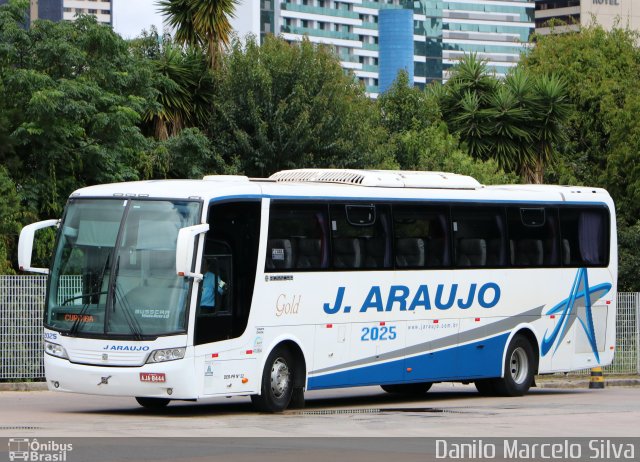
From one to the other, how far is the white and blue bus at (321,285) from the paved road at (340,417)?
19.8 inches

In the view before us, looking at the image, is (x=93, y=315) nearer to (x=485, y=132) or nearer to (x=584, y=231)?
(x=584, y=231)

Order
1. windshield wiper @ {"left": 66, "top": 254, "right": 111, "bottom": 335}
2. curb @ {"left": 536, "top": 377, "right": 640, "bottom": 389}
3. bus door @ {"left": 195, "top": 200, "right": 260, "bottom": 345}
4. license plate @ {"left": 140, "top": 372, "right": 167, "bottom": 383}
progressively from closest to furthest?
license plate @ {"left": 140, "top": 372, "right": 167, "bottom": 383} < windshield wiper @ {"left": 66, "top": 254, "right": 111, "bottom": 335} < bus door @ {"left": 195, "top": 200, "right": 260, "bottom": 345} < curb @ {"left": 536, "top": 377, "right": 640, "bottom": 389}

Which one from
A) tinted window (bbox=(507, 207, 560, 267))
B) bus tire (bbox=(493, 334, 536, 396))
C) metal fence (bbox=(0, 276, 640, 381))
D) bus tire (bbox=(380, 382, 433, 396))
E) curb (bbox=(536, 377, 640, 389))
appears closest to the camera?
tinted window (bbox=(507, 207, 560, 267))

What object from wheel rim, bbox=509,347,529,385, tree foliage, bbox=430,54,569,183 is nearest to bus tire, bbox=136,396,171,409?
wheel rim, bbox=509,347,529,385

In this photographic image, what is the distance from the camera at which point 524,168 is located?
1816 inches

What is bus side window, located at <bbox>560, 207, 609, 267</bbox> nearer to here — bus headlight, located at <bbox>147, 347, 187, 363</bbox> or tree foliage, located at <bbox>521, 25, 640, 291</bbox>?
bus headlight, located at <bbox>147, 347, 187, 363</bbox>

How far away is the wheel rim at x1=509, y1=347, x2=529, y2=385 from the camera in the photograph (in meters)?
24.3

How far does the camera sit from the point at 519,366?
79.9 feet

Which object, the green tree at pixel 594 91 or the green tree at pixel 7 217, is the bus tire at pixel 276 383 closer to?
the green tree at pixel 7 217

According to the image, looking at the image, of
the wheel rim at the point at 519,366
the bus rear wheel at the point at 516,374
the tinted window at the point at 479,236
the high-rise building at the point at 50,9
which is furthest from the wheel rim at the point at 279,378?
the high-rise building at the point at 50,9

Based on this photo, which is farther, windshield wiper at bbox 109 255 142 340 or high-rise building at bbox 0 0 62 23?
high-rise building at bbox 0 0 62 23

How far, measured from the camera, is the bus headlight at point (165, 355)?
59.4 ft

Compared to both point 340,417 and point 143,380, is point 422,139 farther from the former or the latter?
point 143,380

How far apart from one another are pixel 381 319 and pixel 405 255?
44.2 inches
